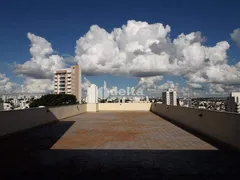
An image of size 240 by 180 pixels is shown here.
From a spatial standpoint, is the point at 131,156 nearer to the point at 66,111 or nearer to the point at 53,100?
the point at 66,111

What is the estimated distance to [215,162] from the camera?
186 inches

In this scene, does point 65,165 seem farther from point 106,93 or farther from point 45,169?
point 106,93

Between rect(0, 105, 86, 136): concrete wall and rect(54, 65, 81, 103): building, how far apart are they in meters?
95.2

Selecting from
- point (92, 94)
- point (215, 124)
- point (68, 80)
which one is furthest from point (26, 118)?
point (68, 80)

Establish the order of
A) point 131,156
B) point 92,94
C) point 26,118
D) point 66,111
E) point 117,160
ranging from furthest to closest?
1. point 92,94
2. point 66,111
3. point 26,118
4. point 131,156
5. point 117,160

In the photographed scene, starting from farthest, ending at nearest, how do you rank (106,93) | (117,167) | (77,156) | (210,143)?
(106,93)
(210,143)
(77,156)
(117,167)

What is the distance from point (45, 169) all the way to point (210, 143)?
174 inches

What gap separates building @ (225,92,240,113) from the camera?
6.86 metres

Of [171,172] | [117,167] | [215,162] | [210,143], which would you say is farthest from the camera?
[210,143]

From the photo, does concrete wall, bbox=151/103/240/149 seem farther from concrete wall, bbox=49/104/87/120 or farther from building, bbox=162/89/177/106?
concrete wall, bbox=49/104/87/120

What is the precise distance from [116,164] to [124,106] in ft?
71.7

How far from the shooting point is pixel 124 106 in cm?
2647

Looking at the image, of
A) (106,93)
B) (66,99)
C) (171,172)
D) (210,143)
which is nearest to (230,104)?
(210,143)

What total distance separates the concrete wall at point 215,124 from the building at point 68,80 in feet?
328
